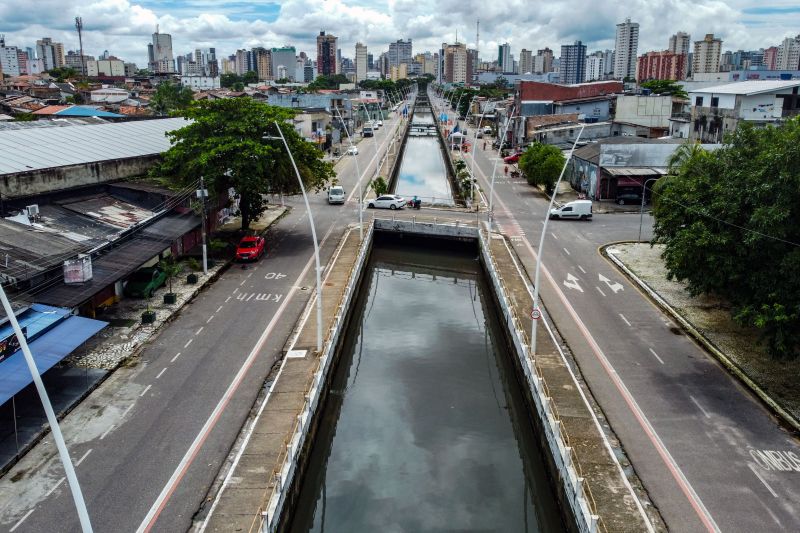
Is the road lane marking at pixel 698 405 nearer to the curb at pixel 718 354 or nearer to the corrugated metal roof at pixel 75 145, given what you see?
the curb at pixel 718 354

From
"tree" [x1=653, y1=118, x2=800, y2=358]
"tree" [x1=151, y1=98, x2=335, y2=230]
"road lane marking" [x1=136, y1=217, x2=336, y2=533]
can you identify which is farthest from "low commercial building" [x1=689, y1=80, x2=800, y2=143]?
"road lane marking" [x1=136, y1=217, x2=336, y2=533]

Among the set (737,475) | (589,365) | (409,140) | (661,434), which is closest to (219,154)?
(589,365)

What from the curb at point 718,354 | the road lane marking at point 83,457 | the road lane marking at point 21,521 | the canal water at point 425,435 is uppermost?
the curb at point 718,354

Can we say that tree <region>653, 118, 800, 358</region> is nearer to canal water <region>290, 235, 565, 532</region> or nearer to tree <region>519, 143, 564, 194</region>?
canal water <region>290, 235, 565, 532</region>

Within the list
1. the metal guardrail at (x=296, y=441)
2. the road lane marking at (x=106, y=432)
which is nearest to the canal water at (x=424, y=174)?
the metal guardrail at (x=296, y=441)

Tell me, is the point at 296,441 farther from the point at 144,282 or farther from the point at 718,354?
the point at 144,282

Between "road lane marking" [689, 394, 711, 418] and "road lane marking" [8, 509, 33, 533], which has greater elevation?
"road lane marking" [689, 394, 711, 418]
